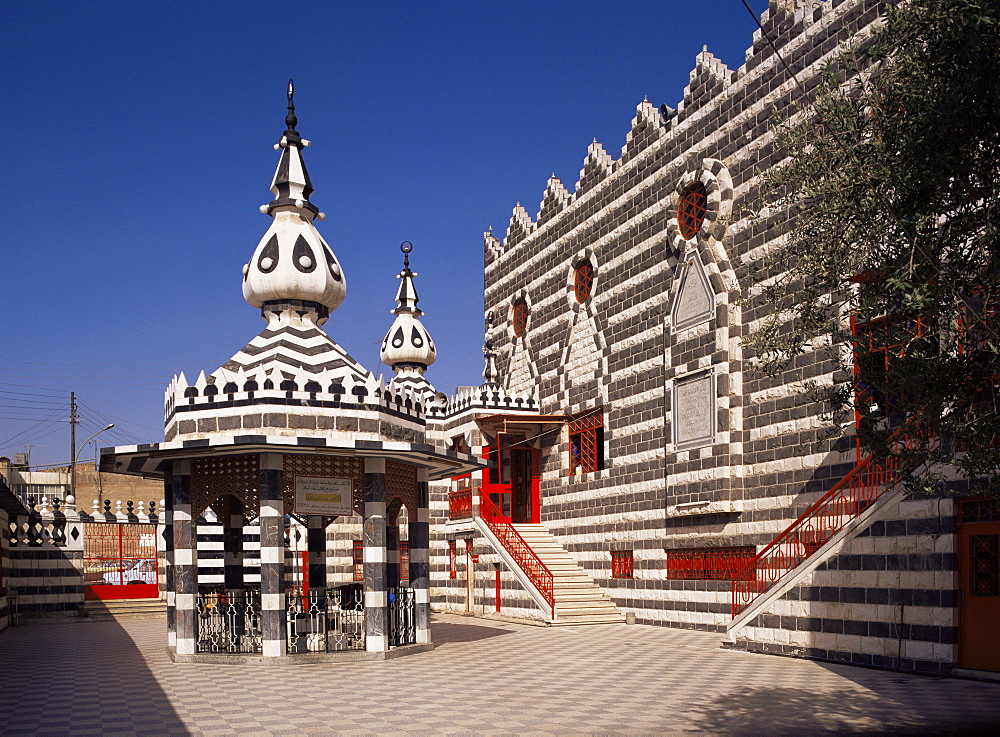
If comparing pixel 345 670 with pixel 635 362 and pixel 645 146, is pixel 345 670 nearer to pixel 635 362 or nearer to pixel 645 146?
pixel 635 362

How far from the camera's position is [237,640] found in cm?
1473

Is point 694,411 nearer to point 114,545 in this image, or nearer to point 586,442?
point 586,442

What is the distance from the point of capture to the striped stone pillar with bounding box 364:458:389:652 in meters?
14.5

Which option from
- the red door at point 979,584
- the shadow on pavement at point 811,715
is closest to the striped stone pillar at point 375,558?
the shadow on pavement at point 811,715

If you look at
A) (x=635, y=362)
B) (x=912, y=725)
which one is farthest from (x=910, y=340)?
(x=635, y=362)

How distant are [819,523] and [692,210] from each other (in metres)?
7.28

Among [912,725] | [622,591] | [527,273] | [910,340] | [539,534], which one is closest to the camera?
[910,340]

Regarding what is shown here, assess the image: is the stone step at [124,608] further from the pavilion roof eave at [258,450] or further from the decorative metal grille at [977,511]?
the decorative metal grille at [977,511]

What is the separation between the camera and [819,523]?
1473 cm

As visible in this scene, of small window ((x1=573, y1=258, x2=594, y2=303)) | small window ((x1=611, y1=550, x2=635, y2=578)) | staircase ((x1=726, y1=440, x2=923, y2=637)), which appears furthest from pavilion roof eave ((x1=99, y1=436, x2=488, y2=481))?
small window ((x1=573, y1=258, x2=594, y2=303))

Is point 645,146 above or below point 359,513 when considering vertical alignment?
above

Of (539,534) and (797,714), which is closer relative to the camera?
(797,714)

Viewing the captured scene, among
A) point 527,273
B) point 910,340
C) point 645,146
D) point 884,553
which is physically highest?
point 645,146

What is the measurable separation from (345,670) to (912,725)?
24.2 feet
